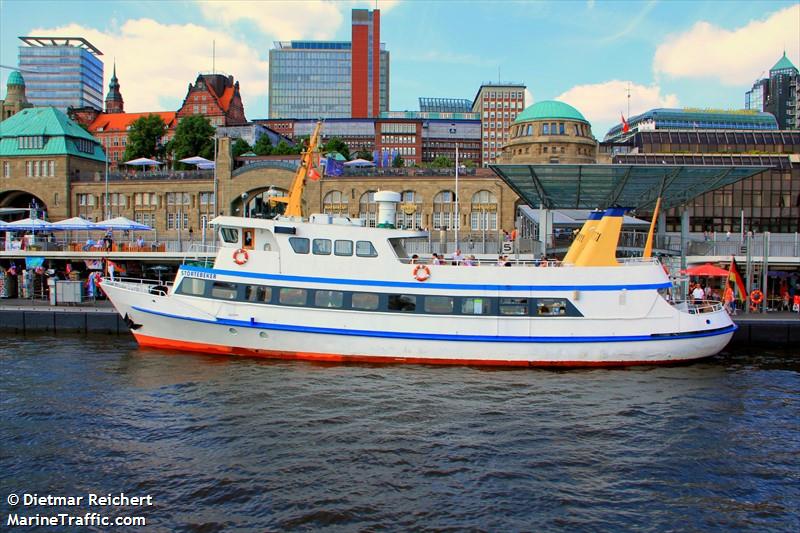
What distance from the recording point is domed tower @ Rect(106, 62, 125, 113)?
161 m

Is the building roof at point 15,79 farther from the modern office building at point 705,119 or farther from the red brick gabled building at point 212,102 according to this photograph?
the modern office building at point 705,119

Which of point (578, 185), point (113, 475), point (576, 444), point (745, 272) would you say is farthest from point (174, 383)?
point (745, 272)

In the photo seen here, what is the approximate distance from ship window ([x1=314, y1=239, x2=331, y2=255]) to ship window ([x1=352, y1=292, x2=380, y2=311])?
84.3 inches

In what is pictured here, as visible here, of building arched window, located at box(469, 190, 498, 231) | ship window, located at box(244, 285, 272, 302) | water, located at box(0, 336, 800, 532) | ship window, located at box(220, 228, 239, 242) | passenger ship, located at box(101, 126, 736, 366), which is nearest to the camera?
water, located at box(0, 336, 800, 532)

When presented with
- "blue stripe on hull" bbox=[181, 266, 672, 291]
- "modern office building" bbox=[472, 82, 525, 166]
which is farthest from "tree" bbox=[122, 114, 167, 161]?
"modern office building" bbox=[472, 82, 525, 166]

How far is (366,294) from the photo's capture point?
80.4ft

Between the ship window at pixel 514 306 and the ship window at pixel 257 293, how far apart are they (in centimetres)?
914

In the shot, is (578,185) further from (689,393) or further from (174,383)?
(174,383)

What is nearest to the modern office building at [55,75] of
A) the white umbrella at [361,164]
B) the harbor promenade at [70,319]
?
the white umbrella at [361,164]

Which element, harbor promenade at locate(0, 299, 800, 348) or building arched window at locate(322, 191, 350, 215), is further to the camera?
building arched window at locate(322, 191, 350, 215)

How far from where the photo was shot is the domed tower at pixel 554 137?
2810 inches

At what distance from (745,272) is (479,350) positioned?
2157 cm

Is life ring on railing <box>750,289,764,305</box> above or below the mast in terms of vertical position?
below

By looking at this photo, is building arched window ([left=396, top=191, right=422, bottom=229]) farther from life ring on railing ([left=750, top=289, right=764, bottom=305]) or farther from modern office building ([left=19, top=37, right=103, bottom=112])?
modern office building ([left=19, top=37, right=103, bottom=112])
